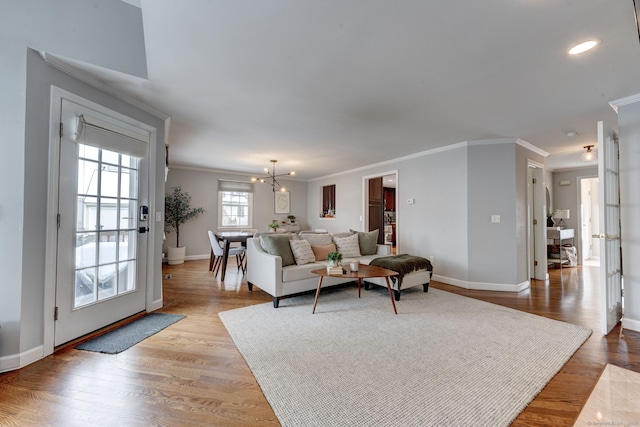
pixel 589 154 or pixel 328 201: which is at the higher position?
pixel 589 154

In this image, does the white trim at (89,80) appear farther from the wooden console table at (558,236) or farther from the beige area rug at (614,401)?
the wooden console table at (558,236)

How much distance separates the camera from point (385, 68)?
7.17 feet

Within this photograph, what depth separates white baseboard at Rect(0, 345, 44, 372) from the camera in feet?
6.29

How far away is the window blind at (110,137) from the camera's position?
236cm

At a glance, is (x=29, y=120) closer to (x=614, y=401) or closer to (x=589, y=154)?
(x=614, y=401)

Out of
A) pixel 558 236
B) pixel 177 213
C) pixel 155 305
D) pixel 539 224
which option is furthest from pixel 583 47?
pixel 177 213

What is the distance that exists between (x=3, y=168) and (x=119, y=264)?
47.5 inches

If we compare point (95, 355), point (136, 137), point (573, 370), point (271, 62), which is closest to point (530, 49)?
point (271, 62)

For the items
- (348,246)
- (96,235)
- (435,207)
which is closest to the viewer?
(96,235)

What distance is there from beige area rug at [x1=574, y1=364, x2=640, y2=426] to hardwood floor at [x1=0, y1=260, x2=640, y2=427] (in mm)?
45

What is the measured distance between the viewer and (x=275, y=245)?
3611 mm

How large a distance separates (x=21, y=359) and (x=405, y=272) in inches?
147

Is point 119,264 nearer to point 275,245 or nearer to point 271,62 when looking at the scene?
point 275,245

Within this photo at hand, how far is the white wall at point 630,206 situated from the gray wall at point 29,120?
15.4ft
